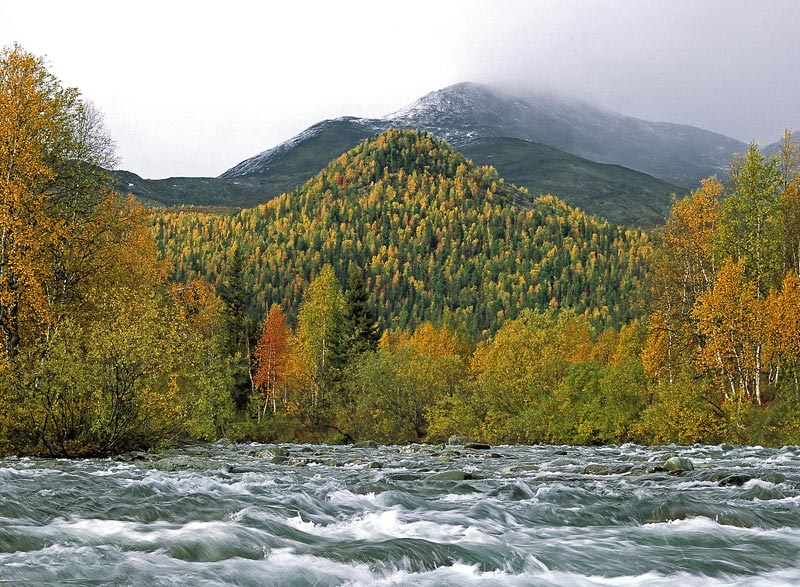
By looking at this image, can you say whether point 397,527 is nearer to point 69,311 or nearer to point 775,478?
point 775,478

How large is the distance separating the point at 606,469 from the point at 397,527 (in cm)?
1042

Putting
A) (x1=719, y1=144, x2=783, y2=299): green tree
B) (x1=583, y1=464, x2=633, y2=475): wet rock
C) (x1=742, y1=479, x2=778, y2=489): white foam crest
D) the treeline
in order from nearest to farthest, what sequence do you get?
1. (x1=742, y1=479, x2=778, y2=489): white foam crest
2. (x1=583, y1=464, x2=633, y2=475): wet rock
3. the treeline
4. (x1=719, y1=144, x2=783, y2=299): green tree

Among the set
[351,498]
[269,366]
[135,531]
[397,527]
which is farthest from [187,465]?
[269,366]

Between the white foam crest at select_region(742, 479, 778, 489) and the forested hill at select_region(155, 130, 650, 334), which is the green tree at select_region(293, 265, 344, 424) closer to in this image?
the white foam crest at select_region(742, 479, 778, 489)

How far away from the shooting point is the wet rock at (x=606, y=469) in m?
19.4

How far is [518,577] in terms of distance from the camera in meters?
8.79

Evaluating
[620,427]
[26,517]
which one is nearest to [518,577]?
[26,517]

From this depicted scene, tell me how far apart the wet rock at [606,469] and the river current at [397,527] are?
236 millimetres

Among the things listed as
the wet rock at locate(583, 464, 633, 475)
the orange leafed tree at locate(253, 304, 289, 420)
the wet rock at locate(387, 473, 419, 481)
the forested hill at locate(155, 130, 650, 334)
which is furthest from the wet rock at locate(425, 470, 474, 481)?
the forested hill at locate(155, 130, 650, 334)

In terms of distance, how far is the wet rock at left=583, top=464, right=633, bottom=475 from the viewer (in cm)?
1939

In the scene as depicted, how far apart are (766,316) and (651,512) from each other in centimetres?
2508

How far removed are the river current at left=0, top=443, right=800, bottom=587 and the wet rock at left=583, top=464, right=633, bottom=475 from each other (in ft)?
0.77

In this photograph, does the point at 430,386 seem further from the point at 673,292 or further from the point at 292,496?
the point at 292,496

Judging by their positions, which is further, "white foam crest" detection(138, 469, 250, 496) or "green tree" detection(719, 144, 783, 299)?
"green tree" detection(719, 144, 783, 299)
